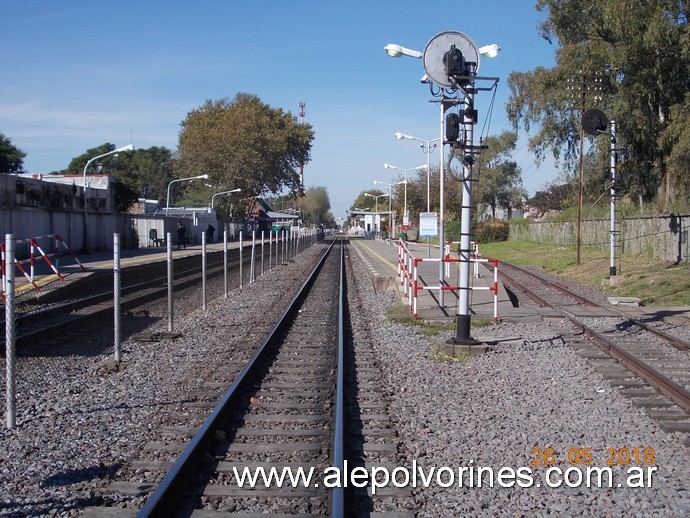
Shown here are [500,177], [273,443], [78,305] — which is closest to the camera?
[273,443]

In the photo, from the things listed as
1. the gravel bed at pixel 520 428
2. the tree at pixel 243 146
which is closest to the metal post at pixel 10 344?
the gravel bed at pixel 520 428

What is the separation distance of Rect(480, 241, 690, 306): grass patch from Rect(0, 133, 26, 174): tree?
5855 centimetres

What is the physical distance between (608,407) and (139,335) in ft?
27.3

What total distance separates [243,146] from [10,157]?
2763 cm

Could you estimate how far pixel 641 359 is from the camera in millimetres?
11539

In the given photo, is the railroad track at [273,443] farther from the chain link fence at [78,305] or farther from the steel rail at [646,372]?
the steel rail at [646,372]

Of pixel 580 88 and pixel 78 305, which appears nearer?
pixel 78 305

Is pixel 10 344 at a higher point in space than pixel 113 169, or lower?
lower

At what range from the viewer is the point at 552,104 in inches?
1603

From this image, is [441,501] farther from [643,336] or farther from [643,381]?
[643,336]

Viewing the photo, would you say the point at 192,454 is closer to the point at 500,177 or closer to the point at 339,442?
the point at 339,442

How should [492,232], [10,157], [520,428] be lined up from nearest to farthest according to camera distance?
[520,428] < [492,232] < [10,157]

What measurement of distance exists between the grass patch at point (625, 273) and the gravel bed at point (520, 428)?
10091 mm
